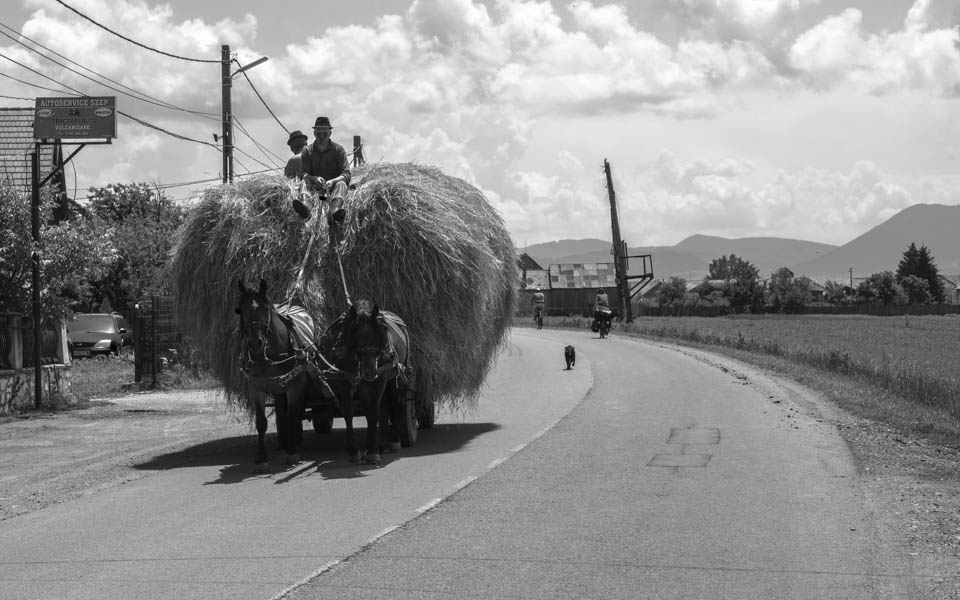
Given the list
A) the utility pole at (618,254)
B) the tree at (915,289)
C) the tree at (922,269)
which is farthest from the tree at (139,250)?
the tree at (922,269)

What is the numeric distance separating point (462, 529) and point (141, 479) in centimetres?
437

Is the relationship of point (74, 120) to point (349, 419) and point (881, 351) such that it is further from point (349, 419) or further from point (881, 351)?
point (881, 351)

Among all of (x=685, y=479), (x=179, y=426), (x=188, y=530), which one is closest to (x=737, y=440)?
(x=685, y=479)

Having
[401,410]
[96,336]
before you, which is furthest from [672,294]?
[401,410]

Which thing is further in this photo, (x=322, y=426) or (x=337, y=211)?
(x=322, y=426)

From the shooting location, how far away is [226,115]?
87.7 feet

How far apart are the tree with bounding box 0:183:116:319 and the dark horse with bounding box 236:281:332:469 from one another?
26.6 ft

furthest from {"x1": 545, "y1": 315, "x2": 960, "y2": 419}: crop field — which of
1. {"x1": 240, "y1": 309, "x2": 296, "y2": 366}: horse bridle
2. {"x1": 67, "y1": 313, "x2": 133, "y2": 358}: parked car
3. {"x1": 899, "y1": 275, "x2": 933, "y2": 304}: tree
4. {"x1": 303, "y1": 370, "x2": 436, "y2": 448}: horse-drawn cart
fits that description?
{"x1": 899, "y1": 275, "x2": 933, "y2": 304}: tree

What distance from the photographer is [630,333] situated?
45.6m

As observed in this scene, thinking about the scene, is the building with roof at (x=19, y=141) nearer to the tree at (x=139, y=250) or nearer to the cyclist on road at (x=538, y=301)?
the tree at (x=139, y=250)

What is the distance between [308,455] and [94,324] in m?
23.1

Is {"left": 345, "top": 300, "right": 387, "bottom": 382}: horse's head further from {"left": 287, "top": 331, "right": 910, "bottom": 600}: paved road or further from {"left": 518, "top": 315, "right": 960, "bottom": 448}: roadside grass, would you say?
{"left": 518, "top": 315, "right": 960, "bottom": 448}: roadside grass

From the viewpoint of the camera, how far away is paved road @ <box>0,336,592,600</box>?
6.64 meters

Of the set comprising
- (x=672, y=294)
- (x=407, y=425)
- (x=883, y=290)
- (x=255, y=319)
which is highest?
(x=672, y=294)
